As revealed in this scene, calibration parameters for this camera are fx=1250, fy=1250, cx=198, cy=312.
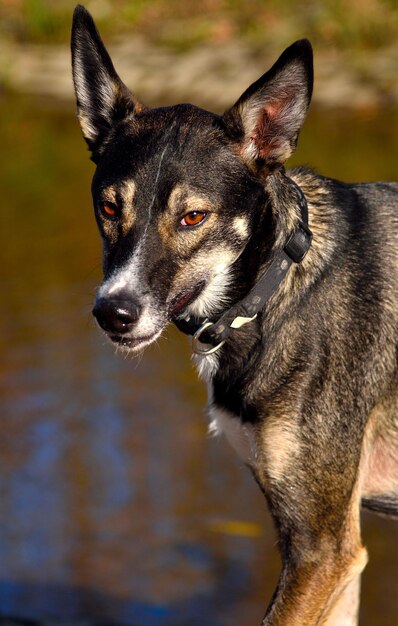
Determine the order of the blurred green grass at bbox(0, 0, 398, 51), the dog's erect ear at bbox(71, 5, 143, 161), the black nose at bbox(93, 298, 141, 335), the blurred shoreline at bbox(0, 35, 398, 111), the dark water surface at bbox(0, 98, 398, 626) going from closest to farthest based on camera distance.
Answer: the black nose at bbox(93, 298, 141, 335), the dog's erect ear at bbox(71, 5, 143, 161), the dark water surface at bbox(0, 98, 398, 626), the blurred shoreline at bbox(0, 35, 398, 111), the blurred green grass at bbox(0, 0, 398, 51)

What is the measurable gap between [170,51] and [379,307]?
11629 mm

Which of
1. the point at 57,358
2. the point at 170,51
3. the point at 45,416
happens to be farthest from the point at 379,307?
the point at 170,51

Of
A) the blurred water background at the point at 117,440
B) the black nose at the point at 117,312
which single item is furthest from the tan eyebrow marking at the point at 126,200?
the blurred water background at the point at 117,440

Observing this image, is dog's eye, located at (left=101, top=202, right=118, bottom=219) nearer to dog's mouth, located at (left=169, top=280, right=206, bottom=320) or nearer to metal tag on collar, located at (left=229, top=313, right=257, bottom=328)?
dog's mouth, located at (left=169, top=280, right=206, bottom=320)

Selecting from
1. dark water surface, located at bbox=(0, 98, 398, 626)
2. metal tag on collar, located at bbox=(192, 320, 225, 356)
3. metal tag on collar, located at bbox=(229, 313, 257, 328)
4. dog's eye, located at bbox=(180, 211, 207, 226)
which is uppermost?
dog's eye, located at bbox=(180, 211, 207, 226)

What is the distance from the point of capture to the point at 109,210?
410 centimetres

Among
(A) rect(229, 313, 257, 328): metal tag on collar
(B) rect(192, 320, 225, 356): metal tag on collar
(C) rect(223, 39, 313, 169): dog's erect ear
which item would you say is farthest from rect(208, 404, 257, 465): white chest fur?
(C) rect(223, 39, 313, 169): dog's erect ear

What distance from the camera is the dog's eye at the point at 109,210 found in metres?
4.07

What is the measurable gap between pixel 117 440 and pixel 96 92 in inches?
121

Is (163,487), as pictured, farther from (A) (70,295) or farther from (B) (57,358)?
(A) (70,295)

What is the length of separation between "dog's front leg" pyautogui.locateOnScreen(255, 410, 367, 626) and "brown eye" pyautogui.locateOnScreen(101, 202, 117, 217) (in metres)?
0.85

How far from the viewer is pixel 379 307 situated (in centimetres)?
421

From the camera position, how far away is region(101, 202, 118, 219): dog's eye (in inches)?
160

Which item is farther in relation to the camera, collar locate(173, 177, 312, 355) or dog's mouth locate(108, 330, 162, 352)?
collar locate(173, 177, 312, 355)
